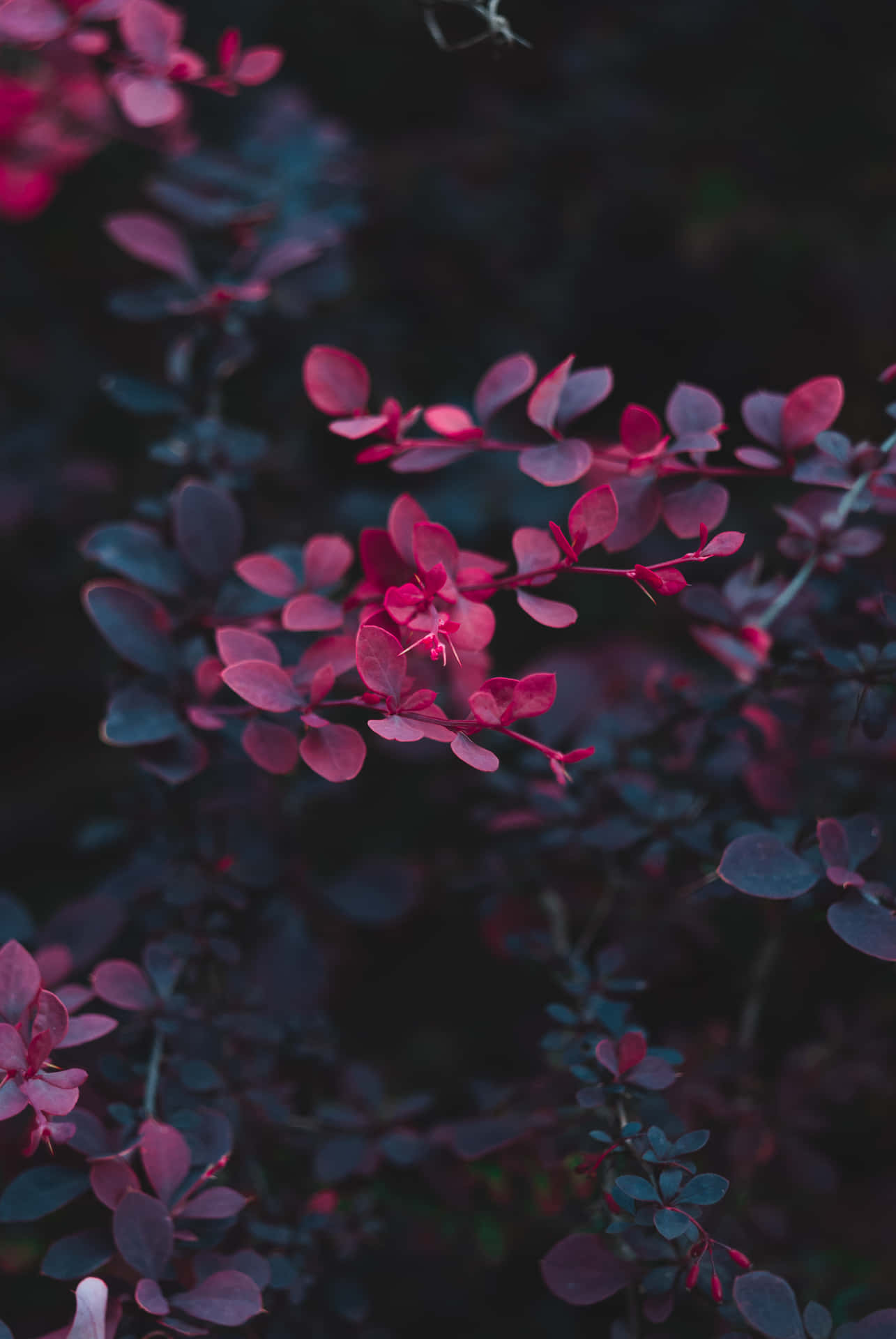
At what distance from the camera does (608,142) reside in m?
1.62

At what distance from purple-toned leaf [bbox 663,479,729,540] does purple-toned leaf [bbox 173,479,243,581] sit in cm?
37

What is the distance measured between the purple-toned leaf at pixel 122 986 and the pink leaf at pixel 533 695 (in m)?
0.37

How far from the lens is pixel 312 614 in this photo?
2.35ft

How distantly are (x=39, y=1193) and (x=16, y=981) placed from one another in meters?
0.16

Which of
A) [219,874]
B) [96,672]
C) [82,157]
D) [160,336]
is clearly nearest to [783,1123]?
[219,874]

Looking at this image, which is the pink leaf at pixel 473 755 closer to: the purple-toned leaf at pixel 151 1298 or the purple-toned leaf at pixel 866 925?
the purple-toned leaf at pixel 866 925

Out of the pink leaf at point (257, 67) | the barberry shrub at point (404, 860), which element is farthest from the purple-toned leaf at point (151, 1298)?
the pink leaf at point (257, 67)

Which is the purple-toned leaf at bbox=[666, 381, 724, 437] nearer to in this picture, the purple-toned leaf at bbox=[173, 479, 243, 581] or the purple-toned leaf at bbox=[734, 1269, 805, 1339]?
the purple-toned leaf at bbox=[173, 479, 243, 581]

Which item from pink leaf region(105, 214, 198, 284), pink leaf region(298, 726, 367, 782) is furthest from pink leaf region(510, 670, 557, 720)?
pink leaf region(105, 214, 198, 284)

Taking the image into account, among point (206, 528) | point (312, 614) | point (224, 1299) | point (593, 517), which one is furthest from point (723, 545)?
point (224, 1299)

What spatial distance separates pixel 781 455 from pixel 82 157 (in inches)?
50.8

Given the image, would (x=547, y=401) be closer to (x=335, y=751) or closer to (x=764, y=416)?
(x=764, y=416)

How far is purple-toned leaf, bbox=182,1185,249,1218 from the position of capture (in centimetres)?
63

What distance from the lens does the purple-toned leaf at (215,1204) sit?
0.63 meters
